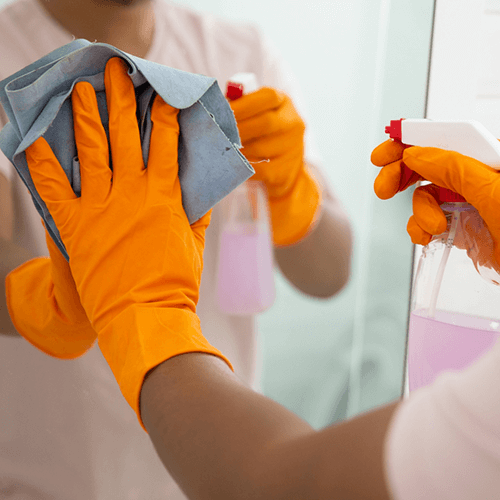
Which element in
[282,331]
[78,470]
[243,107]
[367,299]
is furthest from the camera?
[367,299]

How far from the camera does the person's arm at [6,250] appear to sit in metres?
0.64

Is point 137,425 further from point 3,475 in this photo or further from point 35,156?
point 35,156

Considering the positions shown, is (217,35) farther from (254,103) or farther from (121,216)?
(121,216)

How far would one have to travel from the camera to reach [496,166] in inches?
16.8

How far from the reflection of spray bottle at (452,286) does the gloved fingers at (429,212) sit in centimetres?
2

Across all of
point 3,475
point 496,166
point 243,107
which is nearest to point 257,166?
point 243,107

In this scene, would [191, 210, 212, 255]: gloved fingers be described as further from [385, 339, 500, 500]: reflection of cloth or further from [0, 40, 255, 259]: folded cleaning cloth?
[385, 339, 500, 500]: reflection of cloth

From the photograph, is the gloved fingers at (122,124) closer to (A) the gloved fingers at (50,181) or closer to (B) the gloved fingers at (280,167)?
(A) the gloved fingers at (50,181)

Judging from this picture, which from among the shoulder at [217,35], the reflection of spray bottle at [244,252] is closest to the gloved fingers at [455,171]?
the reflection of spray bottle at [244,252]

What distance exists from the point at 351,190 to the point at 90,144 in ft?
2.75

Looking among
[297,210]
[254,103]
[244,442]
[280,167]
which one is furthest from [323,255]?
[244,442]

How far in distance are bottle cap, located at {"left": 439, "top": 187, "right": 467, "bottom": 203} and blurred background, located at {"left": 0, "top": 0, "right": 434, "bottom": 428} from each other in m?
0.57

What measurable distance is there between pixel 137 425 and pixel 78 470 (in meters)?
0.11

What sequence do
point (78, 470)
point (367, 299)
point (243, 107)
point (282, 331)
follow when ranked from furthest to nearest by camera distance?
1. point (367, 299)
2. point (282, 331)
3. point (78, 470)
4. point (243, 107)
